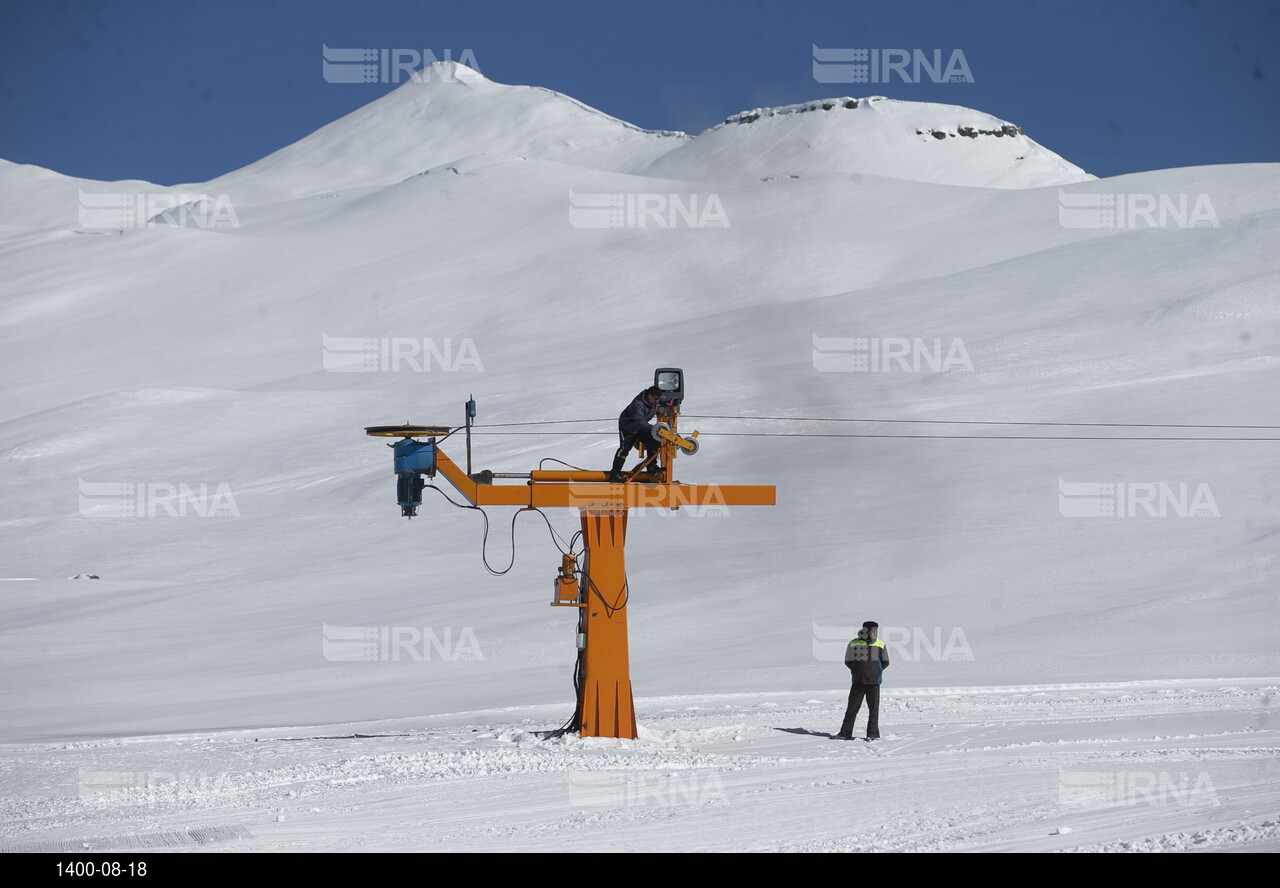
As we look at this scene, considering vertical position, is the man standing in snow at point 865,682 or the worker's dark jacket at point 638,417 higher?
the worker's dark jacket at point 638,417

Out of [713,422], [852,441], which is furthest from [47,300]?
[852,441]

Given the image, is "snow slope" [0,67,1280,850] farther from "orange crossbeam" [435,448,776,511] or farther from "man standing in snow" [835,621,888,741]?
"orange crossbeam" [435,448,776,511]

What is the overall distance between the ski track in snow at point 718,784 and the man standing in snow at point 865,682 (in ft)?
0.60

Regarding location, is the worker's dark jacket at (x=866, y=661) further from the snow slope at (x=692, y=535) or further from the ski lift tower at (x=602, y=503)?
the ski lift tower at (x=602, y=503)

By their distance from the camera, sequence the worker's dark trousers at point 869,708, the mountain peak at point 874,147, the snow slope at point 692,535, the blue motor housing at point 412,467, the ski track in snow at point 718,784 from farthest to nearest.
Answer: the mountain peak at point 874,147
the blue motor housing at point 412,467
the worker's dark trousers at point 869,708
the snow slope at point 692,535
the ski track in snow at point 718,784

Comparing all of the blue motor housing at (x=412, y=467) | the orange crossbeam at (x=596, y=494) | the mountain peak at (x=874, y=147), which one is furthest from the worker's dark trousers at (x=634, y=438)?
the mountain peak at (x=874, y=147)

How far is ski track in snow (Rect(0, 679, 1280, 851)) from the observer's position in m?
7.32

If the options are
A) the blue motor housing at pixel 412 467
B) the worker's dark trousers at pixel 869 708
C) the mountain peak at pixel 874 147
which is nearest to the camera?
the worker's dark trousers at pixel 869 708

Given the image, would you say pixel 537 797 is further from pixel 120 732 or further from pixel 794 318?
pixel 794 318

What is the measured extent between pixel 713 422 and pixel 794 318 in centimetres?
1239

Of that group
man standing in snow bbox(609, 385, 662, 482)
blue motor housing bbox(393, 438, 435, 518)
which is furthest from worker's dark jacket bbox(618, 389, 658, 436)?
blue motor housing bbox(393, 438, 435, 518)

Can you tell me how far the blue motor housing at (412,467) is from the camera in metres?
10.6

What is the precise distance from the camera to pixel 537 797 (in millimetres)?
8562

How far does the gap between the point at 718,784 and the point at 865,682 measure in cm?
220
